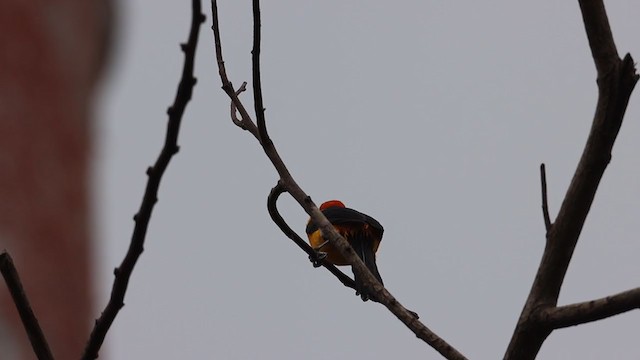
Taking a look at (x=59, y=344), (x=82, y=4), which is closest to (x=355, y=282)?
(x=59, y=344)

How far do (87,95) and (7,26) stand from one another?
0.51m

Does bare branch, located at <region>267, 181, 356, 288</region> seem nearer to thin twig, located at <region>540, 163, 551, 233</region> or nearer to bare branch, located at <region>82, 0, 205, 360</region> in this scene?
thin twig, located at <region>540, 163, 551, 233</region>

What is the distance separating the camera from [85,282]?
4.52m

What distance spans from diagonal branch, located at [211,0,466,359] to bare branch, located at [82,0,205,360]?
0.69m

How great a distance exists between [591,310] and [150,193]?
32.6 inches

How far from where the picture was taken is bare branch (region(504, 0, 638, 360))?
2.16 metres

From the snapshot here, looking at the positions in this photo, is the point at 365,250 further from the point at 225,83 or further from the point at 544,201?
the point at 544,201

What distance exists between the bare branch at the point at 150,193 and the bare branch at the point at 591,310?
2.64 feet

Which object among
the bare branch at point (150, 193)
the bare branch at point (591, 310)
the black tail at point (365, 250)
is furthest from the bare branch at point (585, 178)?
the black tail at point (365, 250)

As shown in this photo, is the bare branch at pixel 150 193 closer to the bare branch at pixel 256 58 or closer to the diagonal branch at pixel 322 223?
the diagonal branch at pixel 322 223

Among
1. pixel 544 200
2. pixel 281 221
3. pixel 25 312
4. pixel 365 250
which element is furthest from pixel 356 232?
pixel 25 312

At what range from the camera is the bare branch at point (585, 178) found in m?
2.16

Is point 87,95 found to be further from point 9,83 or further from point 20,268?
point 20,268

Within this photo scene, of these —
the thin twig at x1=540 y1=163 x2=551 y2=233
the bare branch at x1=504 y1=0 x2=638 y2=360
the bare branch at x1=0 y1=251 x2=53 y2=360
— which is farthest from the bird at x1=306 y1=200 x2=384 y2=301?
the bare branch at x1=0 y1=251 x2=53 y2=360
